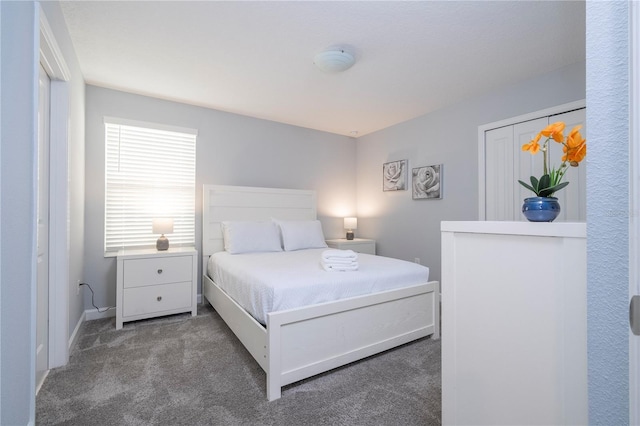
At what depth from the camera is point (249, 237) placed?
3232 millimetres

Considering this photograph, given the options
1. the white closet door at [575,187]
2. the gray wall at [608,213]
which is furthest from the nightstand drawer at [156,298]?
the white closet door at [575,187]

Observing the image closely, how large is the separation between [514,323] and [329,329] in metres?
1.24

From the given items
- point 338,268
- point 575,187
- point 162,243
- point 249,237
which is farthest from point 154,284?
point 575,187

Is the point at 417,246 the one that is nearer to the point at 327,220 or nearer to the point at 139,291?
the point at 327,220

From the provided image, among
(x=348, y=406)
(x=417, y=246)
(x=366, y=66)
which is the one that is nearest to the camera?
(x=348, y=406)

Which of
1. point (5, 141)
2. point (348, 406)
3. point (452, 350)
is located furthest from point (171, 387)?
point (452, 350)

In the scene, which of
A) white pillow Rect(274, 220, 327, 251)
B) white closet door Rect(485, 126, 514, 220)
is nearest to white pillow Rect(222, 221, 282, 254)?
white pillow Rect(274, 220, 327, 251)

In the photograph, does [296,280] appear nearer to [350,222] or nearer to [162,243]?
[162,243]

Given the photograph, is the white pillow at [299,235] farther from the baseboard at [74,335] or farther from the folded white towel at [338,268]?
the baseboard at [74,335]

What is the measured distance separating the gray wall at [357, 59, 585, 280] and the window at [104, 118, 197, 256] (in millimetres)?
2556

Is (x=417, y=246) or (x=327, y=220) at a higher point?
(x=327, y=220)

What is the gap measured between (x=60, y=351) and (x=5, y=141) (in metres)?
1.71

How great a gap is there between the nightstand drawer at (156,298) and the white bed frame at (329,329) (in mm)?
281

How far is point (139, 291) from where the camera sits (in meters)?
2.76
